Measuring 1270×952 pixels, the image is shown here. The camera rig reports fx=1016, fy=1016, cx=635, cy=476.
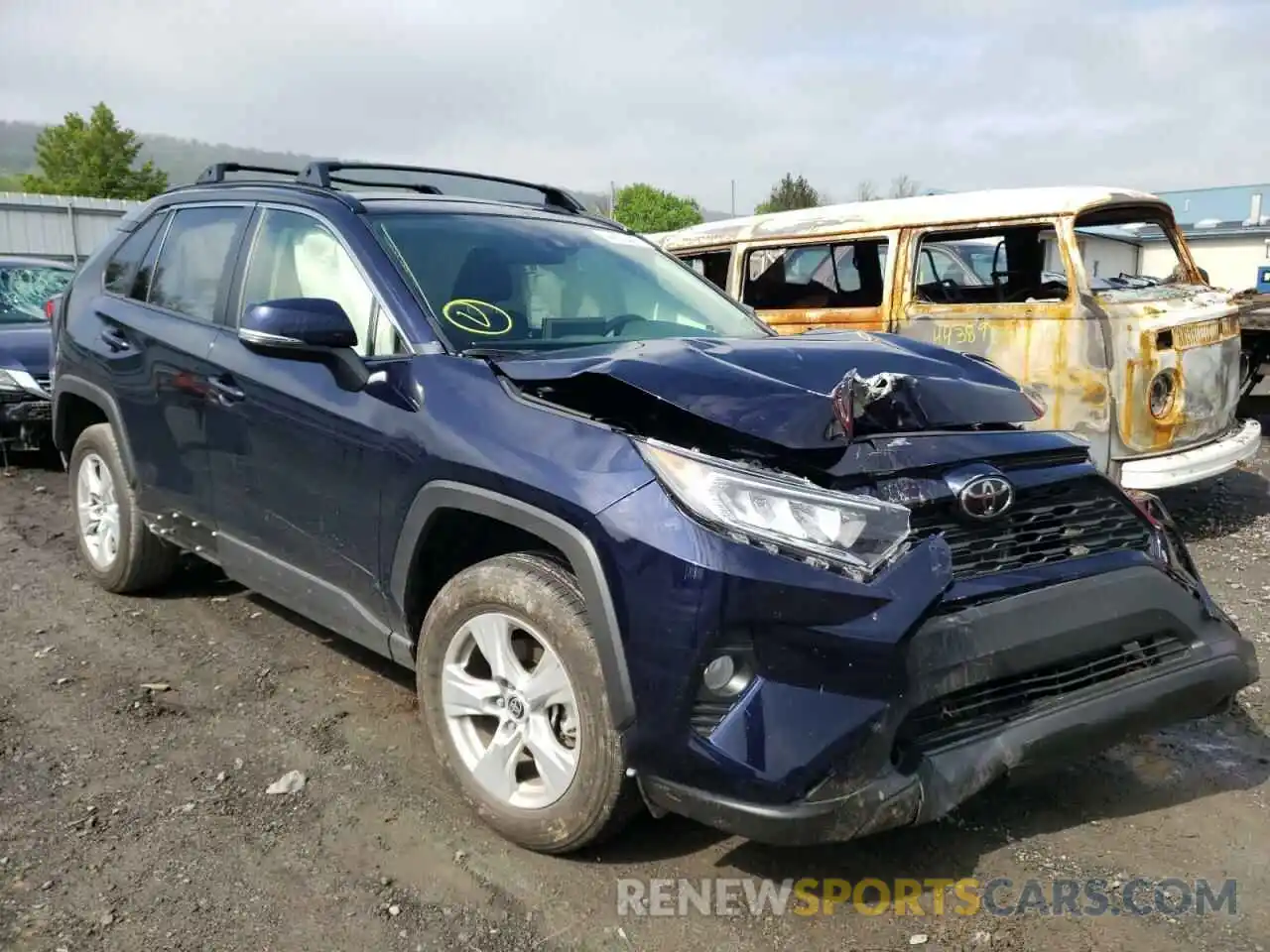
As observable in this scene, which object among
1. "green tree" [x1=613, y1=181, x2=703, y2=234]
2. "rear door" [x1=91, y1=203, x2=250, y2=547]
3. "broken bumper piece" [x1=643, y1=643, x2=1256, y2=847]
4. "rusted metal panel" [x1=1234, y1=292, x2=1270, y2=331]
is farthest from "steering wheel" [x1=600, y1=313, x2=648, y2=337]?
"green tree" [x1=613, y1=181, x2=703, y2=234]

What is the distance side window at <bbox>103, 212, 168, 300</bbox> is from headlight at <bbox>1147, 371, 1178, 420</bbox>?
16.8 feet

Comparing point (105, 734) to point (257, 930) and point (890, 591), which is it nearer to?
point (257, 930)

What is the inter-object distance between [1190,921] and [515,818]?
1702 millimetres

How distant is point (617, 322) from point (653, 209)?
167ft

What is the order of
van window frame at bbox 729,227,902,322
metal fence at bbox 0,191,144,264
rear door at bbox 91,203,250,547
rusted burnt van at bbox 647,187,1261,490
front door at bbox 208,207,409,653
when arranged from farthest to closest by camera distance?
1. metal fence at bbox 0,191,144,264
2. van window frame at bbox 729,227,902,322
3. rusted burnt van at bbox 647,187,1261,490
4. rear door at bbox 91,203,250,547
5. front door at bbox 208,207,409,653

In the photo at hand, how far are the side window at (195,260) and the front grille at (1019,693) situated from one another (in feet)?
9.72

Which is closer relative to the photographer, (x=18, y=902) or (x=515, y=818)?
(x=18, y=902)

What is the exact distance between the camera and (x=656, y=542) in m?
2.27

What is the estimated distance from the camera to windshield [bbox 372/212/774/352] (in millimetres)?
3248

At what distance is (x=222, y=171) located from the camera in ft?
14.6

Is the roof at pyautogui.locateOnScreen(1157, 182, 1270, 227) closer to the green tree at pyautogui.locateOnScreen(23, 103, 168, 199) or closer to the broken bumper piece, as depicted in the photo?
the broken bumper piece

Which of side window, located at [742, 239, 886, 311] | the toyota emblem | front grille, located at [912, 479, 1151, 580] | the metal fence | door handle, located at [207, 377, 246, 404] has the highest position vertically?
the metal fence

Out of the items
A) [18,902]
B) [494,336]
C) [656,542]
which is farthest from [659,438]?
[18,902]

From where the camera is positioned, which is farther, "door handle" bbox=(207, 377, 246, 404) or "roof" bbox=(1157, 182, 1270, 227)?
"roof" bbox=(1157, 182, 1270, 227)
